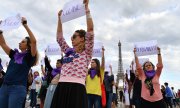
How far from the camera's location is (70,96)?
436 cm

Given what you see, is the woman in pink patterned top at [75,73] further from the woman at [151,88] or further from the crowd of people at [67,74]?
the woman at [151,88]

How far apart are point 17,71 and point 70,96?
4.78 ft

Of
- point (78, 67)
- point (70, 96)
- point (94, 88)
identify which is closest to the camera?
point (70, 96)

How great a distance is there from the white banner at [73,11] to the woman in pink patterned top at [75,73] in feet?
2.01

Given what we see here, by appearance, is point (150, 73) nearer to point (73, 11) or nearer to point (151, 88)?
point (151, 88)

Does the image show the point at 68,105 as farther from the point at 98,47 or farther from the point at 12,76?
the point at 98,47

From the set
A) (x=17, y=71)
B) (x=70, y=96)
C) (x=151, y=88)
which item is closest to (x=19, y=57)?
(x=17, y=71)

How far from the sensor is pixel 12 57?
18.6 ft

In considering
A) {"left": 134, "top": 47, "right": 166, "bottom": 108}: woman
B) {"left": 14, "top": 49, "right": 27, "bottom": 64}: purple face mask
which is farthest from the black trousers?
{"left": 14, "top": 49, "right": 27, "bottom": 64}: purple face mask

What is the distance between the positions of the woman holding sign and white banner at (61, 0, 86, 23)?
0.66 metres

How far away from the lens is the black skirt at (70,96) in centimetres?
436

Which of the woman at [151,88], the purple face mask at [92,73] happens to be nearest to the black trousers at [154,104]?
the woman at [151,88]

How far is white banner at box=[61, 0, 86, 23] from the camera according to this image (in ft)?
17.6

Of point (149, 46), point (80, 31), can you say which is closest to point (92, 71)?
point (149, 46)
